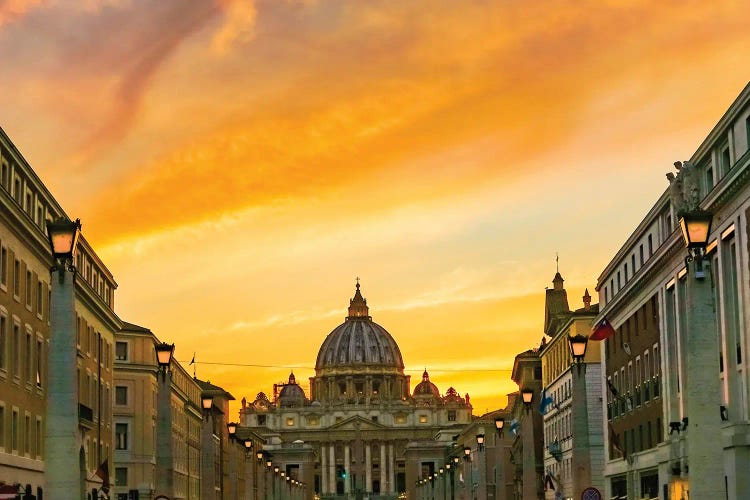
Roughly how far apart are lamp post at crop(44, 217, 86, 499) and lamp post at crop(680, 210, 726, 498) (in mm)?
11304

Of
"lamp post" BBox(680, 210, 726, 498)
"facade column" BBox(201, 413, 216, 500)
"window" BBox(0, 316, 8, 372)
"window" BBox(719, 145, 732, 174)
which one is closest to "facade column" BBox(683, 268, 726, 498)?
"lamp post" BBox(680, 210, 726, 498)

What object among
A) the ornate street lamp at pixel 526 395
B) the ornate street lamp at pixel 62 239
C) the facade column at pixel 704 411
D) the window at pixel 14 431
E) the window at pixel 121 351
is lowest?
the facade column at pixel 704 411

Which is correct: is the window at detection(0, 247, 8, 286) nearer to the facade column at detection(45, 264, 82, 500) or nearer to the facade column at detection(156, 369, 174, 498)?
the facade column at detection(156, 369, 174, 498)

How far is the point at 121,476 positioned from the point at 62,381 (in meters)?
73.7

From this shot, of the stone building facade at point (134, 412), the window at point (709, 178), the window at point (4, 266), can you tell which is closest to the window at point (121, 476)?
the stone building facade at point (134, 412)

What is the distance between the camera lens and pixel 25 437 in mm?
56625

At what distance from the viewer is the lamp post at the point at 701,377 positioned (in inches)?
1000

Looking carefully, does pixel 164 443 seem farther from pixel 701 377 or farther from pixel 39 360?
pixel 701 377

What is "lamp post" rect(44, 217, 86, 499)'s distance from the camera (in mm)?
27109

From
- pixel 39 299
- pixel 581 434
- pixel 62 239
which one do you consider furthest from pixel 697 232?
pixel 39 299

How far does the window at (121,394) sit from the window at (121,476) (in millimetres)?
4494

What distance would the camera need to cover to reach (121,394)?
100875mm

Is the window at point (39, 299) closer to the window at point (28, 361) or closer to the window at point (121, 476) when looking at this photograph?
the window at point (28, 361)

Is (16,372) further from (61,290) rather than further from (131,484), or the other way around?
(131,484)
